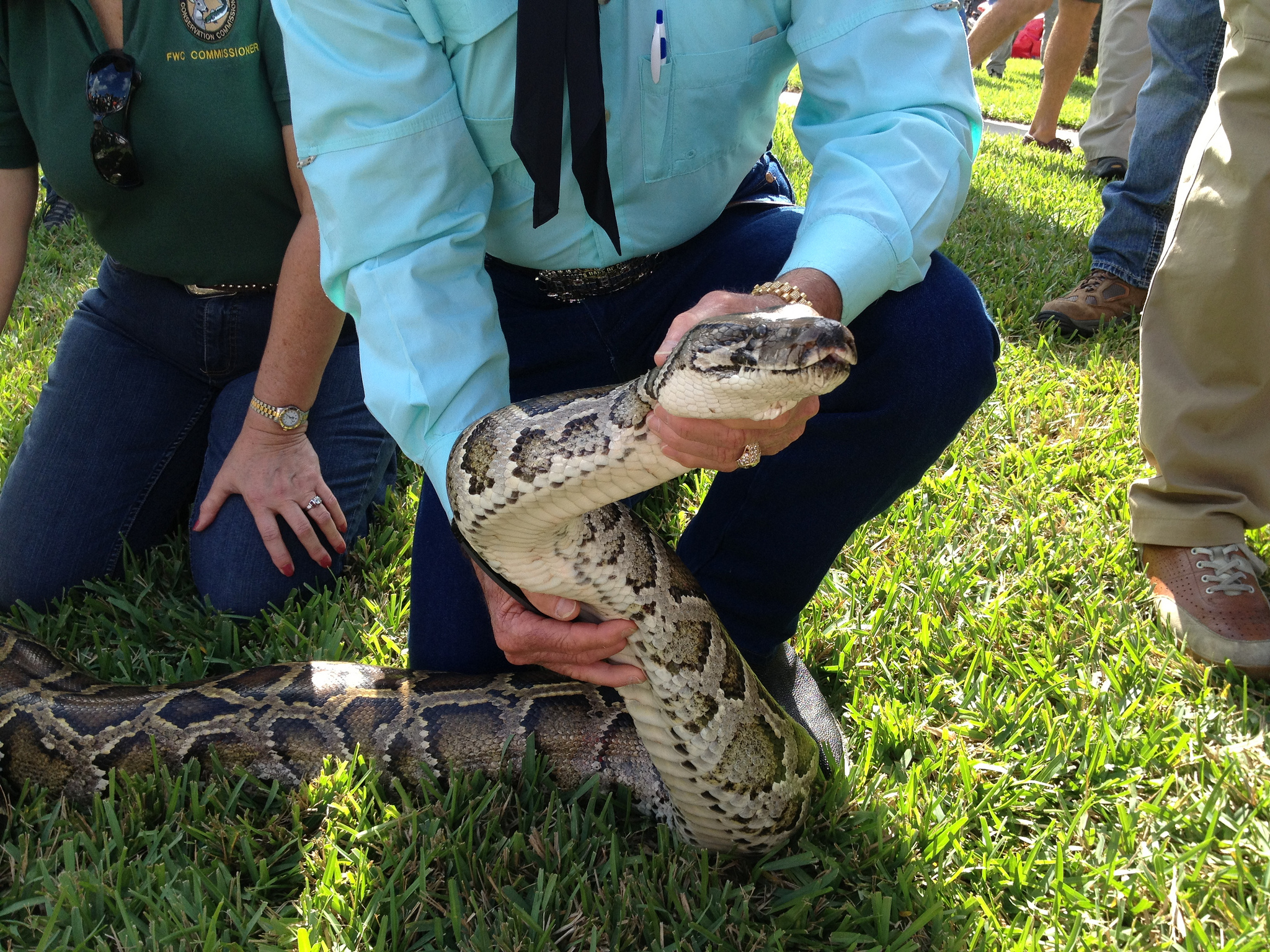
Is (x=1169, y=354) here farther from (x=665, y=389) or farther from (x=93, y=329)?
(x=93, y=329)

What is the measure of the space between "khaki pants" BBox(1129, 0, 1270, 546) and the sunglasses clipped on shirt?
3.23 metres

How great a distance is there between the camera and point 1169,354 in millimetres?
2998

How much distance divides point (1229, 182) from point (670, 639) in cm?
211

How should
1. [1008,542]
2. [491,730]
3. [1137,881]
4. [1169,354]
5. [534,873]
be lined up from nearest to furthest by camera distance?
[1137,881] < [534,873] < [491,730] < [1169,354] < [1008,542]

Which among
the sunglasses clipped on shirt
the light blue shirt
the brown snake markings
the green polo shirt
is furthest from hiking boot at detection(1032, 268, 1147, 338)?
the sunglasses clipped on shirt

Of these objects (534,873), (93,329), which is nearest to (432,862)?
(534,873)

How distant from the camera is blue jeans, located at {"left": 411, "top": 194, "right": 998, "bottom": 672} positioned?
2.37 meters

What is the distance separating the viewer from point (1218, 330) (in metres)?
2.86

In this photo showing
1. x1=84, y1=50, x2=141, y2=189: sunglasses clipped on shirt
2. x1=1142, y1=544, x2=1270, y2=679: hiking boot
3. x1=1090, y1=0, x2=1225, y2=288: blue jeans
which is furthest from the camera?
x1=1090, y1=0, x2=1225, y2=288: blue jeans

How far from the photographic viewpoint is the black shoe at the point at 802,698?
97.4 inches

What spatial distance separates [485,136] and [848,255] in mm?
945

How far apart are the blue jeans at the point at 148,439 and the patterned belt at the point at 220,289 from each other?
2 centimetres

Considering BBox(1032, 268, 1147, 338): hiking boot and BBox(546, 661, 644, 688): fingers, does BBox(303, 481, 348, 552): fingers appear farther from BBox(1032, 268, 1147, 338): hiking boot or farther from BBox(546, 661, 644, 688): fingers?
BBox(1032, 268, 1147, 338): hiking boot

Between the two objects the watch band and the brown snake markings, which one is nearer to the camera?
the watch band
